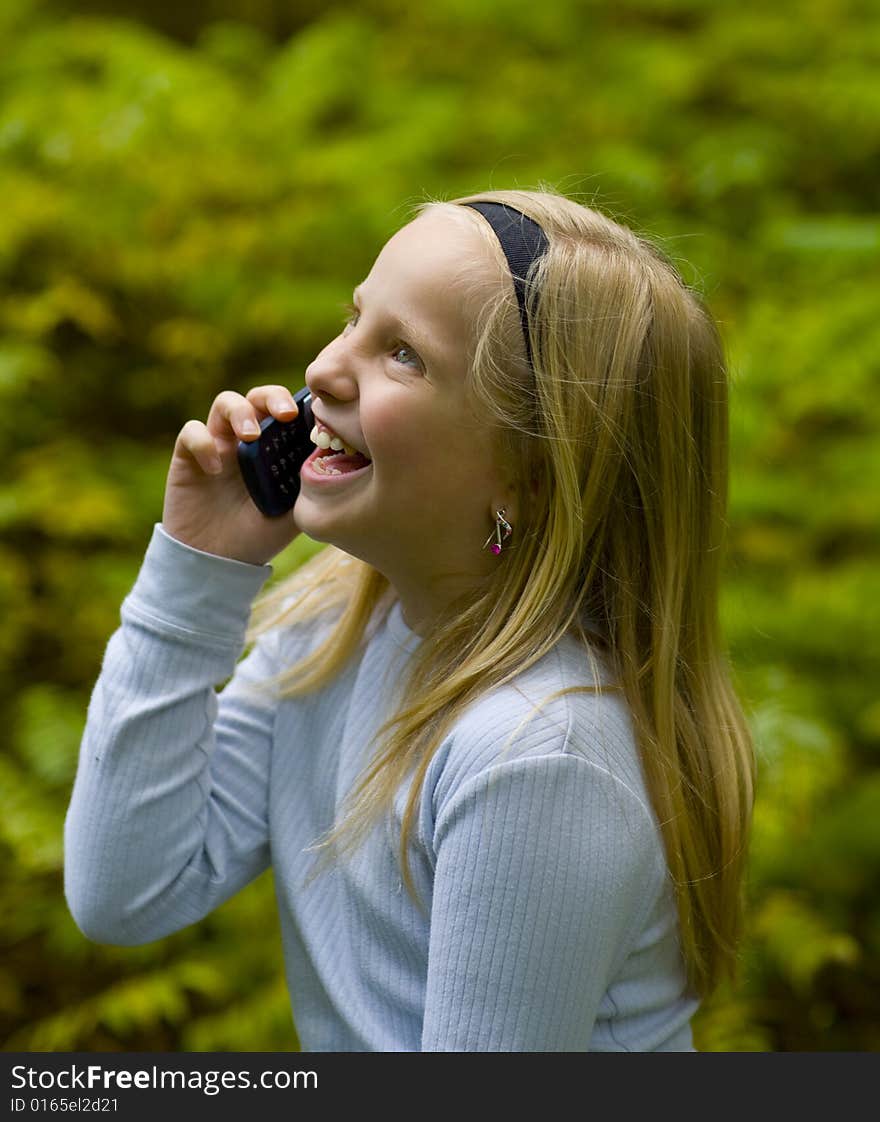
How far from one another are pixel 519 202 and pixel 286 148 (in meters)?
2.69

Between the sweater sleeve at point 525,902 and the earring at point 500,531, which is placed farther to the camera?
the earring at point 500,531

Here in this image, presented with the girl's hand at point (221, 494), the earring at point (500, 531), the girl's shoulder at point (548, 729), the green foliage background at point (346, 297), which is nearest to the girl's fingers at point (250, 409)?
the girl's hand at point (221, 494)

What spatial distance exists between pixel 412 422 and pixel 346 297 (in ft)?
7.35

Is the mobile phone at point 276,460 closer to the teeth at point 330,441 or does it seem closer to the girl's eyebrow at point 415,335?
the teeth at point 330,441

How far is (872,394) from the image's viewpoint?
3465 millimetres

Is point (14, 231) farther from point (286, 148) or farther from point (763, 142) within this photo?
point (763, 142)

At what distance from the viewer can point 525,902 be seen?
130cm

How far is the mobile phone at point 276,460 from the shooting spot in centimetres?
162

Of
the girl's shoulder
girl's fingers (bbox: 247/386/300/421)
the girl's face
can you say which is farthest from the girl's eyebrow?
the girl's shoulder

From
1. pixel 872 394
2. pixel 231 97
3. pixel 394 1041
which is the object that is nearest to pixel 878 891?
pixel 872 394

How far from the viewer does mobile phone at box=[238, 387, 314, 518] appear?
5.32 ft

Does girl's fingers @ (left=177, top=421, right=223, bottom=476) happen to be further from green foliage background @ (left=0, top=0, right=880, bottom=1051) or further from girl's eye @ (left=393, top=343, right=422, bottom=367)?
green foliage background @ (left=0, top=0, right=880, bottom=1051)

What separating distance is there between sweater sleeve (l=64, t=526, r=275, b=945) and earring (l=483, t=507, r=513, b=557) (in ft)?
1.15

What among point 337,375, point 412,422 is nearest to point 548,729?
point 412,422
